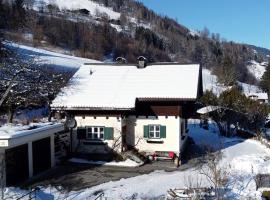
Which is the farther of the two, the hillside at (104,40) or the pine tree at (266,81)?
the hillside at (104,40)

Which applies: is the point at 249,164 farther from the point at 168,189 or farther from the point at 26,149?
the point at 26,149

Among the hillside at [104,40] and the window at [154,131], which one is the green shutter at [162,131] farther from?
the hillside at [104,40]

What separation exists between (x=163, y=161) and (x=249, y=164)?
502 cm

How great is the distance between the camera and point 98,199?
18547mm

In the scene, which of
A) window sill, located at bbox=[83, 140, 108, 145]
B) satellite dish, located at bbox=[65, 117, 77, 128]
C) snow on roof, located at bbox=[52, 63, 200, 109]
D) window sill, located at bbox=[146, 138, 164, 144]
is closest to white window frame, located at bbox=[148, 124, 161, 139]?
window sill, located at bbox=[146, 138, 164, 144]

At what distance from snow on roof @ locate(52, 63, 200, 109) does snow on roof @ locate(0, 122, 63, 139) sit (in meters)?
3.85

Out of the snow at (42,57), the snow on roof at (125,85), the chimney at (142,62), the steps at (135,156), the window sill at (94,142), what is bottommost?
the steps at (135,156)

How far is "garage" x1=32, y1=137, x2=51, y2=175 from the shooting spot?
23.0 m

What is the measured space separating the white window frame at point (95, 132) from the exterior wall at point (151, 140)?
5.64 ft

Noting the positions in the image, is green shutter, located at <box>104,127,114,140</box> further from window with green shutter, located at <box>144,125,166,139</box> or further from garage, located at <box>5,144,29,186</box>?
garage, located at <box>5,144,29,186</box>

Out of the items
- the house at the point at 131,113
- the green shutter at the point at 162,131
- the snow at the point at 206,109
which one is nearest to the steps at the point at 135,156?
the house at the point at 131,113

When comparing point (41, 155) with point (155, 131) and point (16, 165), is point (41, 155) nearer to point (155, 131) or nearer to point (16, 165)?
point (16, 165)

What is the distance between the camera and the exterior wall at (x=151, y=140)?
27.1 metres

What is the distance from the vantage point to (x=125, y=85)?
28.6 m
